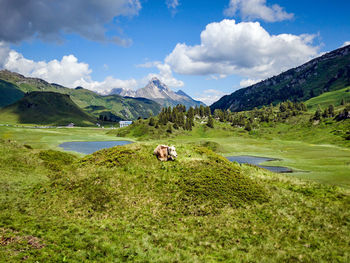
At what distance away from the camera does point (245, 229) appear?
19547 mm

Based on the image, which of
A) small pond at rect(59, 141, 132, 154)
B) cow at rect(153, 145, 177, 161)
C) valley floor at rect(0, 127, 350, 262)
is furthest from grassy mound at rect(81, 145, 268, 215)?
small pond at rect(59, 141, 132, 154)

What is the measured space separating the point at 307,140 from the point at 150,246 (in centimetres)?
18305

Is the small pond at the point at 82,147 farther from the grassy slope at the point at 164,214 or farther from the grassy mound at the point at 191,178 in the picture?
the grassy slope at the point at 164,214

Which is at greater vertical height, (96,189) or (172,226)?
(96,189)

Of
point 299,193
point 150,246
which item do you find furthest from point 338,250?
point 150,246

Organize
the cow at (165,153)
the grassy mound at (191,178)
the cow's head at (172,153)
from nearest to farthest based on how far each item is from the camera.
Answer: the grassy mound at (191,178), the cow at (165,153), the cow's head at (172,153)

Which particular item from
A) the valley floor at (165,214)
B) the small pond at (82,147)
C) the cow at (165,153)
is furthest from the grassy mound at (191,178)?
the small pond at (82,147)

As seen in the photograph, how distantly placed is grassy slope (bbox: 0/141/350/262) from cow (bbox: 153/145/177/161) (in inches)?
44.4

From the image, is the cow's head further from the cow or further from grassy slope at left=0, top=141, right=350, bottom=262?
grassy slope at left=0, top=141, right=350, bottom=262

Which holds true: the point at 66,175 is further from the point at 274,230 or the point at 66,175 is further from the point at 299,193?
the point at 299,193

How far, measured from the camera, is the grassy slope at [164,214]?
1573 centimetres

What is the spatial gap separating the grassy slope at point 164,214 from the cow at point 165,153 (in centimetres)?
113

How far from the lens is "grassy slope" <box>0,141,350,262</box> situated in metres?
15.7

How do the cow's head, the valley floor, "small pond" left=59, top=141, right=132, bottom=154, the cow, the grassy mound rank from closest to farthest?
the valley floor, the grassy mound, the cow, the cow's head, "small pond" left=59, top=141, right=132, bottom=154
